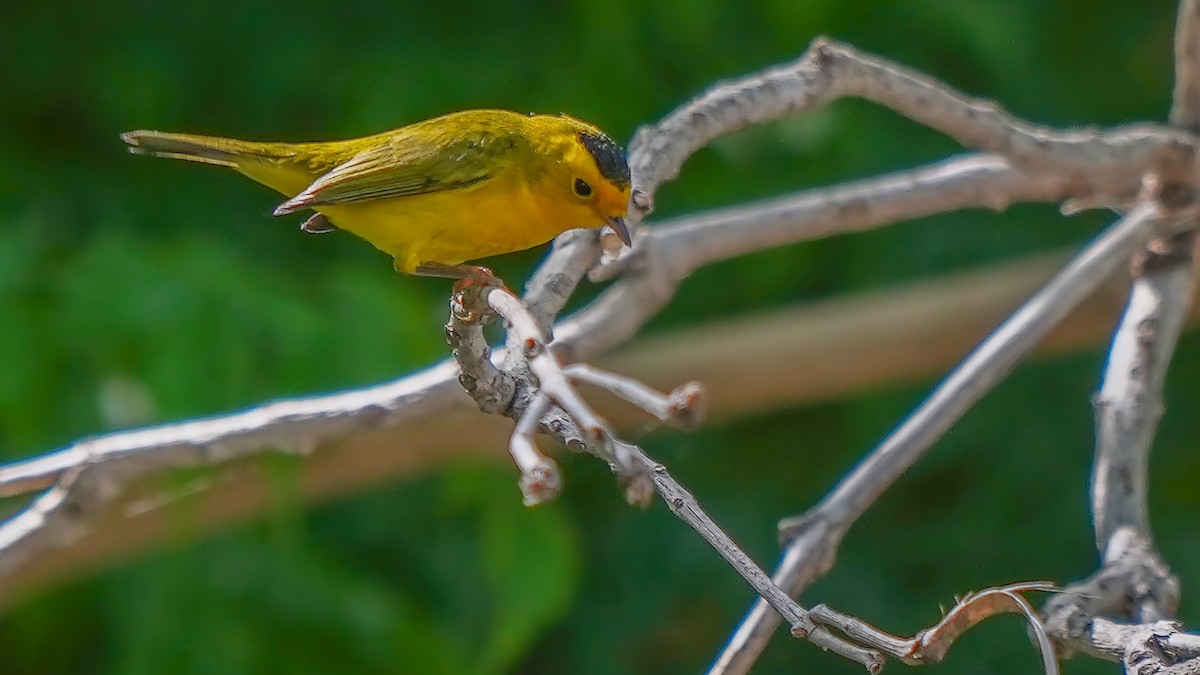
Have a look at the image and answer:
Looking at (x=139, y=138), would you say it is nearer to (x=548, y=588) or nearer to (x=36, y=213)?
(x=36, y=213)

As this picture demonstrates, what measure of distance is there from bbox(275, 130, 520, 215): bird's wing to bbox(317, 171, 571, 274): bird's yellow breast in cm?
2

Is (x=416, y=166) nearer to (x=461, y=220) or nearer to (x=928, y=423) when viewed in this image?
(x=461, y=220)

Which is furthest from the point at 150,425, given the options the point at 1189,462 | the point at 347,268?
the point at 1189,462

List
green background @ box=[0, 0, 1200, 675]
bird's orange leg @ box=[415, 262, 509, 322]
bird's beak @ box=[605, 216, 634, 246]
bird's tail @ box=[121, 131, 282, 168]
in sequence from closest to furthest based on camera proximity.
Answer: bird's orange leg @ box=[415, 262, 509, 322] → bird's beak @ box=[605, 216, 634, 246] → bird's tail @ box=[121, 131, 282, 168] → green background @ box=[0, 0, 1200, 675]

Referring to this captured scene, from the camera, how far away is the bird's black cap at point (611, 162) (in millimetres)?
1676

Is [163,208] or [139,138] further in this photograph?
[163,208]

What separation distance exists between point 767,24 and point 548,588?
1.32m

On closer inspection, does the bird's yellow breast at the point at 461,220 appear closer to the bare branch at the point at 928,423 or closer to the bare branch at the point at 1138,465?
the bare branch at the point at 928,423

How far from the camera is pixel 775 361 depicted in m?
2.64

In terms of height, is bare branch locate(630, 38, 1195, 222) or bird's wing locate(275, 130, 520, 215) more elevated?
bare branch locate(630, 38, 1195, 222)

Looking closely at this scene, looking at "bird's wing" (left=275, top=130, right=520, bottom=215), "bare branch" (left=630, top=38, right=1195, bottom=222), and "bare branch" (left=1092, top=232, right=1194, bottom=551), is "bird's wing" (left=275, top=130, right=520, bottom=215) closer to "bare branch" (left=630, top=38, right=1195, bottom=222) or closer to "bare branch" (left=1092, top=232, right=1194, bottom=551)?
"bare branch" (left=630, top=38, right=1195, bottom=222)

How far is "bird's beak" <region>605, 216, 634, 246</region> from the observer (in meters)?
1.63

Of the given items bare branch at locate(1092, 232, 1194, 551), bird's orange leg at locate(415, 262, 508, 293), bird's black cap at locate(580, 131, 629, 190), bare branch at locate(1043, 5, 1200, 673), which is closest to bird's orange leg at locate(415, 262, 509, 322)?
bird's orange leg at locate(415, 262, 508, 293)

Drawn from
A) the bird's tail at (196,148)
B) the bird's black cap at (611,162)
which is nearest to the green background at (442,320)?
the bird's tail at (196,148)
